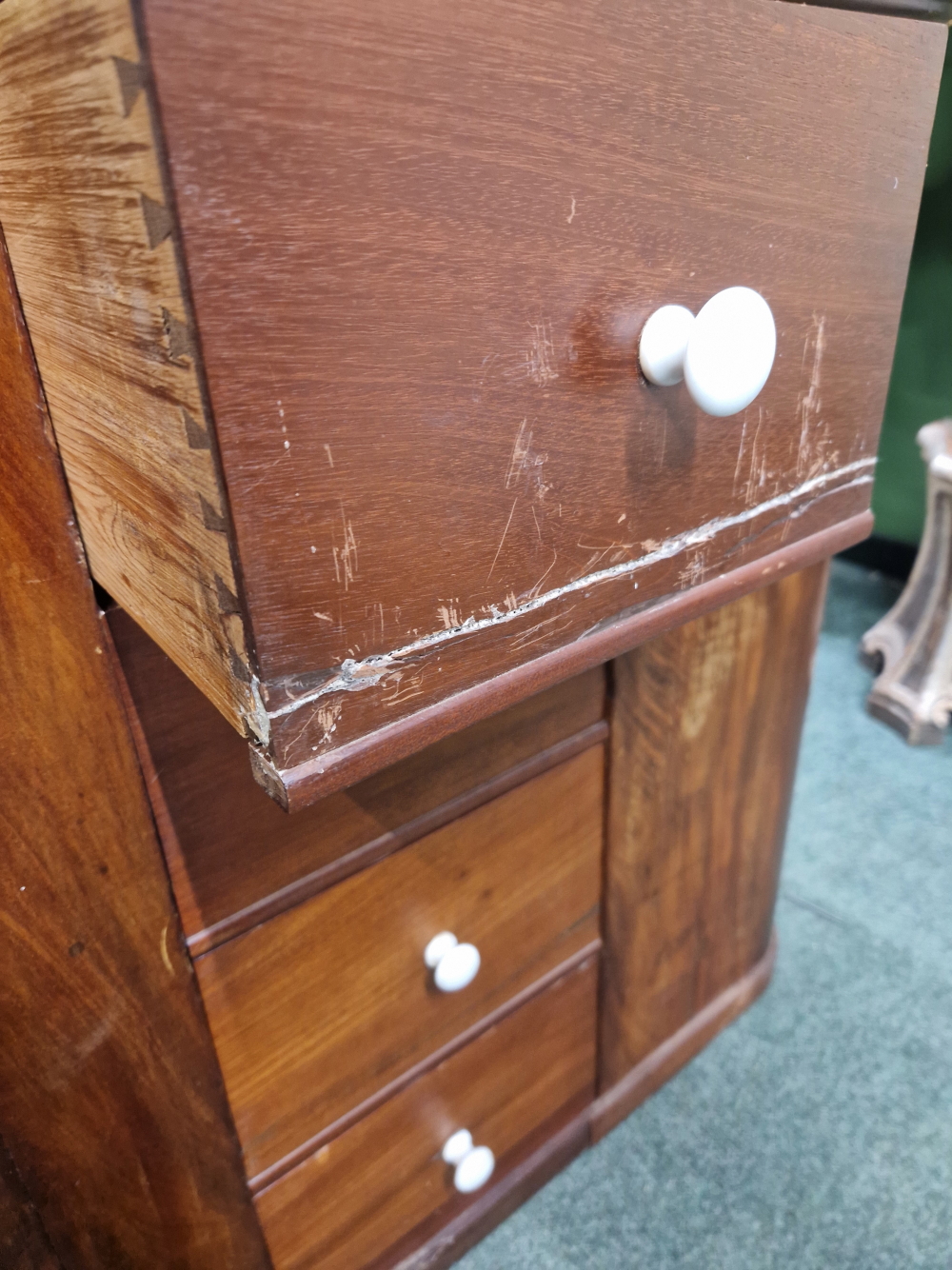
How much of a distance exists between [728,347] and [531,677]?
0.42ft

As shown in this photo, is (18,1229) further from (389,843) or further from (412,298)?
(412,298)

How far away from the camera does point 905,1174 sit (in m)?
0.74

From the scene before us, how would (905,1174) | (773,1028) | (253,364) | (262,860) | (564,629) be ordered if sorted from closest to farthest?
(253,364)
(564,629)
(262,860)
(905,1174)
(773,1028)

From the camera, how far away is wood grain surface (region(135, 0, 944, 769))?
214 mm

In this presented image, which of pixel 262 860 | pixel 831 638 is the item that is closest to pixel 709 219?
pixel 262 860

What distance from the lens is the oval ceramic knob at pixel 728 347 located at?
27cm

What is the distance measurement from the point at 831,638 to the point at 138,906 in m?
1.27

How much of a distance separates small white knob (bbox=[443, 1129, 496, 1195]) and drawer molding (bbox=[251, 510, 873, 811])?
44 cm

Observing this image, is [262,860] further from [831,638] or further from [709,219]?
[831,638]

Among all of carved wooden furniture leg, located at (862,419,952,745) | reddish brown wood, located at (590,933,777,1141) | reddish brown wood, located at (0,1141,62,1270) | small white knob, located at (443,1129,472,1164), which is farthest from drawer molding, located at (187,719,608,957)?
carved wooden furniture leg, located at (862,419,952,745)

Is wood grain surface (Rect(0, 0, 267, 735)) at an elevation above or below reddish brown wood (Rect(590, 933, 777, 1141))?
above

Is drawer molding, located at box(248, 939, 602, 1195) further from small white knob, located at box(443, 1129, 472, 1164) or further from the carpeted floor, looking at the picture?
the carpeted floor

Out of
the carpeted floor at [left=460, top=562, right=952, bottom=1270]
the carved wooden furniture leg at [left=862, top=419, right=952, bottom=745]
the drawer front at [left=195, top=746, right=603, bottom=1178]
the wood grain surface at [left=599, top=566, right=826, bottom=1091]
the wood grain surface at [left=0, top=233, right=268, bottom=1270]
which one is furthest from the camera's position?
the carved wooden furniture leg at [left=862, top=419, right=952, bottom=745]

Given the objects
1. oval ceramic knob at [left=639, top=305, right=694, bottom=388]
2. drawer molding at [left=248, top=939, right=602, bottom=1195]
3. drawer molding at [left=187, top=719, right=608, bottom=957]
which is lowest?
drawer molding at [left=248, top=939, right=602, bottom=1195]
